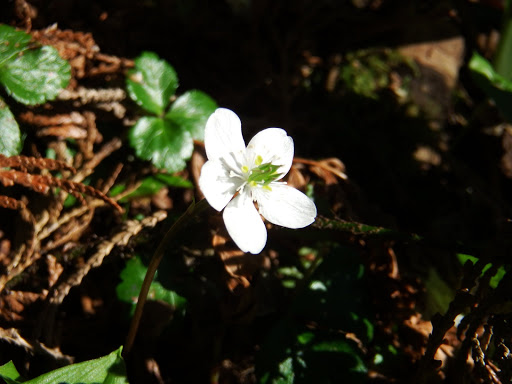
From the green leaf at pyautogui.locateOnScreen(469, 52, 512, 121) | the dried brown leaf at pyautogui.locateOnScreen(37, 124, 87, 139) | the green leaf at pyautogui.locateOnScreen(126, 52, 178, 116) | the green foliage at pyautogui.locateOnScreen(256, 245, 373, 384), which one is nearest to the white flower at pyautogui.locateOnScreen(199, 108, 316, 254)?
the green foliage at pyautogui.locateOnScreen(256, 245, 373, 384)

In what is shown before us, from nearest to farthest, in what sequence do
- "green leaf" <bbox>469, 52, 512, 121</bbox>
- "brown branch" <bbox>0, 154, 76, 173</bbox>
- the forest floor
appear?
"brown branch" <bbox>0, 154, 76, 173</bbox>
the forest floor
"green leaf" <bbox>469, 52, 512, 121</bbox>

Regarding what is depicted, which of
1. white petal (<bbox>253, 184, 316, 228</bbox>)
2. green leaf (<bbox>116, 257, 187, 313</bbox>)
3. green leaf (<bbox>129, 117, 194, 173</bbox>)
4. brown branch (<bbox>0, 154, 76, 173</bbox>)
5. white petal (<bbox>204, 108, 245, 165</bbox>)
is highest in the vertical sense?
→ white petal (<bbox>204, 108, 245, 165</bbox>)

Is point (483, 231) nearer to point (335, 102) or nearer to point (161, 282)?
point (335, 102)

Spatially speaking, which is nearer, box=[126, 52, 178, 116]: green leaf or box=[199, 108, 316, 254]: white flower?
box=[199, 108, 316, 254]: white flower

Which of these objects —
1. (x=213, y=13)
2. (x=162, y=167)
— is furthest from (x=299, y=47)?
(x=162, y=167)

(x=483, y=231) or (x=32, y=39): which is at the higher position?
(x=32, y=39)

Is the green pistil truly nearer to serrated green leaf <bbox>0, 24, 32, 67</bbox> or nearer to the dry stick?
the dry stick

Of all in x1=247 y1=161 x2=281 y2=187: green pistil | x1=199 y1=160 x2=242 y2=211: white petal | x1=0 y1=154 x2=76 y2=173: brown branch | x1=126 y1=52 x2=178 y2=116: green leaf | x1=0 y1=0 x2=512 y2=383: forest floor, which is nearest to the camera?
x1=199 y1=160 x2=242 y2=211: white petal

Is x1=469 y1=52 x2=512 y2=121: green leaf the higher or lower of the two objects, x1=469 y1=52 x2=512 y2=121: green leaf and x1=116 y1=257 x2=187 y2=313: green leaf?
the higher
